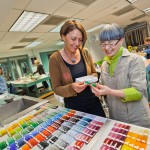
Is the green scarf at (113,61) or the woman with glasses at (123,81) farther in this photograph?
the green scarf at (113,61)

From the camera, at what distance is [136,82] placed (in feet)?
3.54

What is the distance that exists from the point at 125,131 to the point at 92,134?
7.3 inches

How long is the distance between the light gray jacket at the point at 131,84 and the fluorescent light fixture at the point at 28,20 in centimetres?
326

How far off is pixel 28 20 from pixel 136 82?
13.2 feet

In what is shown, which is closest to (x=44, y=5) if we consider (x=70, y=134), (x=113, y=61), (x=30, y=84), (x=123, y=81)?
(x=113, y=61)

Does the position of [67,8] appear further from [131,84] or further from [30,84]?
[30,84]

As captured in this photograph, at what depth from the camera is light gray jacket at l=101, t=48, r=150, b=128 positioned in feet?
3.57

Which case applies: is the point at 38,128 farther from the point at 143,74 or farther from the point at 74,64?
the point at 143,74

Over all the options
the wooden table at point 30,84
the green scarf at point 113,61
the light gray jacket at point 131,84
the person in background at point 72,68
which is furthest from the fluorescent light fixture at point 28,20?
the light gray jacket at point 131,84

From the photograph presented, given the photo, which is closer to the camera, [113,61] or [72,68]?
[113,61]

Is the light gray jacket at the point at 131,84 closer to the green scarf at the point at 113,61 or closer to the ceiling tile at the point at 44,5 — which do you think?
the green scarf at the point at 113,61

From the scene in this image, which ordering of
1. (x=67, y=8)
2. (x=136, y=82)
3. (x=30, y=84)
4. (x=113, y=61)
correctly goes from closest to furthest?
(x=136, y=82), (x=113, y=61), (x=67, y=8), (x=30, y=84)

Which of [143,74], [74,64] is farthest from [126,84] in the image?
[74,64]

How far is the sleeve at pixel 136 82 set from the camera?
1.07 meters
